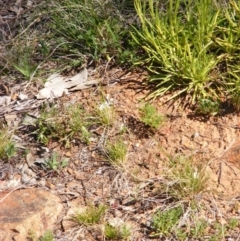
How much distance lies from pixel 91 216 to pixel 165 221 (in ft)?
1.35

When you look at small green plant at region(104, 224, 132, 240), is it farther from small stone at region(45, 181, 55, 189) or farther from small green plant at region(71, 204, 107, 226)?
small stone at region(45, 181, 55, 189)

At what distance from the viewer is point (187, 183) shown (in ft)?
11.3

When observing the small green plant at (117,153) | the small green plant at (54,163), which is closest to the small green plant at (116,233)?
the small green plant at (117,153)

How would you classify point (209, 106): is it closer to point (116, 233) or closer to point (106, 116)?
point (106, 116)

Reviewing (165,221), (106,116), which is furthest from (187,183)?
(106,116)

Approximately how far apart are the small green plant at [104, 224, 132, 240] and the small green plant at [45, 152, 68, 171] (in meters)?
0.60

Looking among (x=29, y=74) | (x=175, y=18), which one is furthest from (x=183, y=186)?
(x=29, y=74)

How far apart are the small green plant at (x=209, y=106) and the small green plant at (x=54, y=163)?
2.96ft

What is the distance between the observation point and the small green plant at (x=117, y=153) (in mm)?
3730

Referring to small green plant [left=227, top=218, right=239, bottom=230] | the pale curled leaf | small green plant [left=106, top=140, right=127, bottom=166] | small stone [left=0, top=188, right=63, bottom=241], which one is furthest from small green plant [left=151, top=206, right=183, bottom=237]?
the pale curled leaf

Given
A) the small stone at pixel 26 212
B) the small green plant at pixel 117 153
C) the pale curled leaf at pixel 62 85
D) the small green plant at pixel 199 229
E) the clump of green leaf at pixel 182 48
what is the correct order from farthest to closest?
the pale curled leaf at pixel 62 85
the clump of green leaf at pixel 182 48
the small green plant at pixel 117 153
the small stone at pixel 26 212
the small green plant at pixel 199 229

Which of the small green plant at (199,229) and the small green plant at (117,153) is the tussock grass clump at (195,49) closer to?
the small green plant at (117,153)

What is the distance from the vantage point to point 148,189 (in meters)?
3.63

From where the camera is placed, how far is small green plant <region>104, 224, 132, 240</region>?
3368 millimetres
